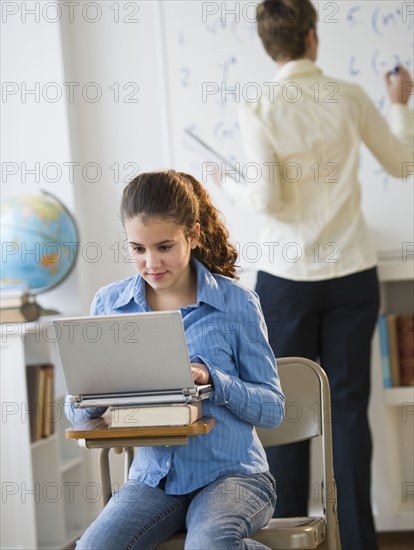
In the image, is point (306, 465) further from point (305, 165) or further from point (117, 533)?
point (117, 533)

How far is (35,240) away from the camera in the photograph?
272 cm

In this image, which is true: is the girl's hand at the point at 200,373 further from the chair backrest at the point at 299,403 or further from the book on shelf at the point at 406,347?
the book on shelf at the point at 406,347

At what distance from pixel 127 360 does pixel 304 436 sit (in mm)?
553

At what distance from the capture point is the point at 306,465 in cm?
250

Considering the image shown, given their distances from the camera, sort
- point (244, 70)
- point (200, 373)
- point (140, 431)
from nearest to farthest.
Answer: point (140, 431) → point (200, 373) → point (244, 70)

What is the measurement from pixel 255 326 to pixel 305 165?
810 millimetres

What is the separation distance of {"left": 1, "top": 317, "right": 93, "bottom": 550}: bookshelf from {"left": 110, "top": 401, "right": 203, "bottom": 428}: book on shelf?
119 centimetres

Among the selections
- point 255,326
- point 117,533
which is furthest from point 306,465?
point 117,533

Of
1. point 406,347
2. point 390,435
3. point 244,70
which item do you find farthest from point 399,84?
point 390,435

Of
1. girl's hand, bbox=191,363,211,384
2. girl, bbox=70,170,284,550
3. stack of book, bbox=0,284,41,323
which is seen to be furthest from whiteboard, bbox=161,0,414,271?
girl's hand, bbox=191,363,211,384

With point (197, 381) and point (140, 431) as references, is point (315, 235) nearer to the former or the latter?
point (197, 381)

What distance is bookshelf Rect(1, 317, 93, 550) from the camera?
2.58 meters

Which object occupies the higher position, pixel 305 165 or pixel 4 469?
pixel 305 165

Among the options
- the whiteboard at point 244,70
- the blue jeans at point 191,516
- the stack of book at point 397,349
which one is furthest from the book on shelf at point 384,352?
the blue jeans at point 191,516
